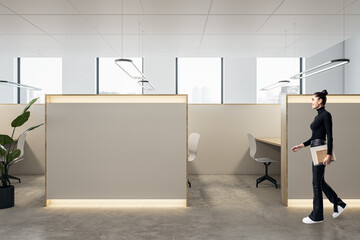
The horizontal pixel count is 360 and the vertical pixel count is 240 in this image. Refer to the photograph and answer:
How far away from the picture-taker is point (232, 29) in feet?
15.9

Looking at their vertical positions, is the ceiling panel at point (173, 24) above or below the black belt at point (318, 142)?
above

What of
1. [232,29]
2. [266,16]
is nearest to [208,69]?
[232,29]

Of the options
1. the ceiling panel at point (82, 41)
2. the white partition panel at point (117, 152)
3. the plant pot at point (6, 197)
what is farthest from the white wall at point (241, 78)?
the plant pot at point (6, 197)

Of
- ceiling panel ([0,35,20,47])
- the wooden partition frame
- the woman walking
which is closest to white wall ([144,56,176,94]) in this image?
ceiling panel ([0,35,20,47])

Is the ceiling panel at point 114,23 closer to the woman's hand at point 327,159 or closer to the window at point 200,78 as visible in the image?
the woman's hand at point 327,159

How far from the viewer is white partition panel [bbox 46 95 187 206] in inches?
149

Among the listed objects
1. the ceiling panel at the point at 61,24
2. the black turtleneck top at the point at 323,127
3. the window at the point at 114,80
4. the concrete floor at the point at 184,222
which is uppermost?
the ceiling panel at the point at 61,24

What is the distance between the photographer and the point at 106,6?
3.89 m

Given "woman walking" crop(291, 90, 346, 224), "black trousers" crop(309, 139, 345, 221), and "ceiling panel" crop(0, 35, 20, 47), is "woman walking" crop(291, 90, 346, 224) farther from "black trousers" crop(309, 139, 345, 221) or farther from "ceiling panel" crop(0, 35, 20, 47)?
"ceiling panel" crop(0, 35, 20, 47)

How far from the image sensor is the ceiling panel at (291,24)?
→ 14.0 feet

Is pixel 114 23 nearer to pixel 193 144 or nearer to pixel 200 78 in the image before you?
pixel 193 144

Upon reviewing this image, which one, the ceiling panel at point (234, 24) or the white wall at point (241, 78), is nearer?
the ceiling panel at point (234, 24)

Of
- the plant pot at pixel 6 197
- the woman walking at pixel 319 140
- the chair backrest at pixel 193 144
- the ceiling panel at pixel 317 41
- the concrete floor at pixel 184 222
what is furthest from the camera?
the ceiling panel at pixel 317 41

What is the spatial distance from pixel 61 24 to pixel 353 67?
7292 millimetres
